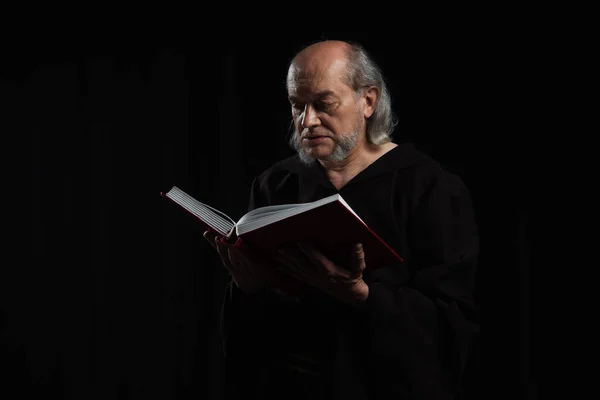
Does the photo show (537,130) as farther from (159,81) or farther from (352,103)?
(159,81)

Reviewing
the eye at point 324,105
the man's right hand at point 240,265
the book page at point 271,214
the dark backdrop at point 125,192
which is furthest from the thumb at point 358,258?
the dark backdrop at point 125,192

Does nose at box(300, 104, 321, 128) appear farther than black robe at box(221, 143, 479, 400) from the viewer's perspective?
Yes

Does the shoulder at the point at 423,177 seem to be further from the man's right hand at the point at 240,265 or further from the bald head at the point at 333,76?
the man's right hand at the point at 240,265

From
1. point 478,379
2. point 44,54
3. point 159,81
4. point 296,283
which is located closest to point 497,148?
point 478,379

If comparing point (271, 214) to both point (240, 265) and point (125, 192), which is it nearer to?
point (240, 265)

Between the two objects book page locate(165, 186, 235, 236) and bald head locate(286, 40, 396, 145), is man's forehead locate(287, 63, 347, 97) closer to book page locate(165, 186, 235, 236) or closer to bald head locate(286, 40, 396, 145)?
bald head locate(286, 40, 396, 145)

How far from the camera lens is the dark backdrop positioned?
332 cm

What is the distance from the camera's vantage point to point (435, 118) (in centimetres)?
305

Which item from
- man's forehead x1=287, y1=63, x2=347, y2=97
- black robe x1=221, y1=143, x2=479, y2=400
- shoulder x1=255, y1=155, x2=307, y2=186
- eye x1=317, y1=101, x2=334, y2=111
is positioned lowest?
black robe x1=221, y1=143, x2=479, y2=400

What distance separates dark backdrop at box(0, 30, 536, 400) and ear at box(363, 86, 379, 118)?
1.08 metres

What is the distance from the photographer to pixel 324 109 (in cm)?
207

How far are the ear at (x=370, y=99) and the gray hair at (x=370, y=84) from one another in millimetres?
11

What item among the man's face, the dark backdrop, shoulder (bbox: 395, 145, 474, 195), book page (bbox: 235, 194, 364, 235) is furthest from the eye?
the dark backdrop

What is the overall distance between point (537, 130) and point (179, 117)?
159 cm
